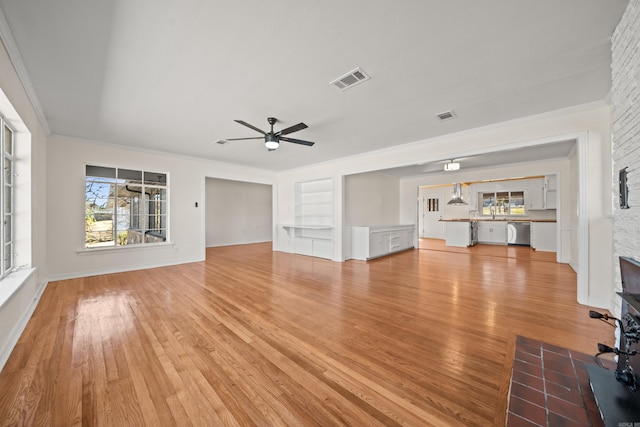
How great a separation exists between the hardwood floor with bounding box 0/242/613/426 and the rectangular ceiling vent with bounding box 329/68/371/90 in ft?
8.54

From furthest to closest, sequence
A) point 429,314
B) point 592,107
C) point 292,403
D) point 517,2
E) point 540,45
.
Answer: point 592,107, point 429,314, point 540,45, point 517,2, point 292,403

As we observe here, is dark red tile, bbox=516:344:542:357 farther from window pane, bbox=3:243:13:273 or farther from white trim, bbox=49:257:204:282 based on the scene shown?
white trim, bbox=49:257:204:282

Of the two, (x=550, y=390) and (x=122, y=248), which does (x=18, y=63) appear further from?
(x=550, y=390)

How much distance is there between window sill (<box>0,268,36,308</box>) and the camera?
221 centimetres

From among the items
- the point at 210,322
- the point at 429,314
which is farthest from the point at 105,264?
the point at 429,314

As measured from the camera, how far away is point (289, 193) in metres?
7.59

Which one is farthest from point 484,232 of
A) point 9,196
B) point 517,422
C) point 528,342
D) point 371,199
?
point 9,196

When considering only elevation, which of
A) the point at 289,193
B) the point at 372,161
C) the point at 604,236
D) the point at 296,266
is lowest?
the point at 296,266

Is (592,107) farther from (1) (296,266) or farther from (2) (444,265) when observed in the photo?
(1) (296,266)

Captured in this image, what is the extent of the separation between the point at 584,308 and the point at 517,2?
3.51 metres

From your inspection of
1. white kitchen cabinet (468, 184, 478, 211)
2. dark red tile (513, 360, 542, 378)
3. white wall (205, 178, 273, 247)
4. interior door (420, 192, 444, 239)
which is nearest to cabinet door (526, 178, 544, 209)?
white kitchen cabinet (468, 184, 478, 211)

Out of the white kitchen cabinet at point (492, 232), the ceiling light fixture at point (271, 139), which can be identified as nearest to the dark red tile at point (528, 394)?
the ceiling light fixture at point (271, 139)

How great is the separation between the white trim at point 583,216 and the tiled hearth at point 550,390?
5.78 ft

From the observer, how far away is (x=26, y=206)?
3152 mm
